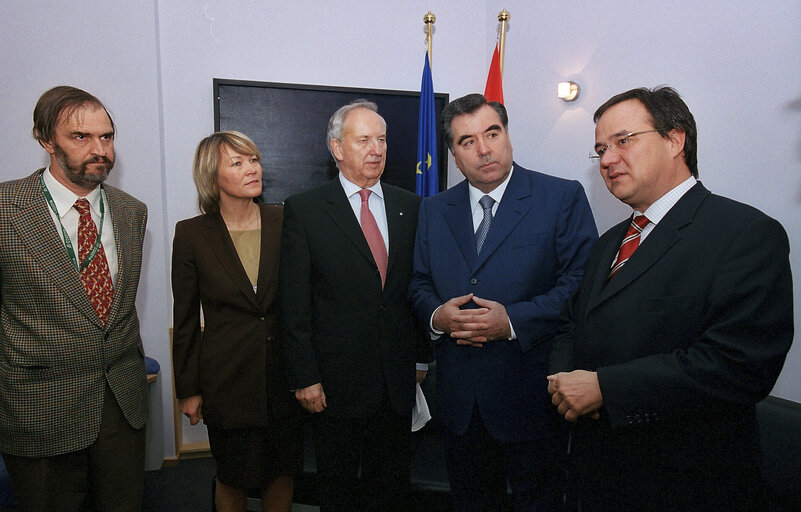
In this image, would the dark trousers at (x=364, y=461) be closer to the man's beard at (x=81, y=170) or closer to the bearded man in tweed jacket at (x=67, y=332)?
the bearded man in tweed jacket at (x=67, y=332)

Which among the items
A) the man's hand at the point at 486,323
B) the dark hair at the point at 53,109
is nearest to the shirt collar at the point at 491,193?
the man's hand at the point at 486,323

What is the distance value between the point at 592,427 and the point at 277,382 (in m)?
1.20

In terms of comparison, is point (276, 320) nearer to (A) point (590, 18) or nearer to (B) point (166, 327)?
(B) point (166, 327)

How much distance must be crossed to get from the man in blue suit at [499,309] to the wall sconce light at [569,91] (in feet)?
5.16

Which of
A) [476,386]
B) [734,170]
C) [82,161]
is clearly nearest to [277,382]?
[476,386]

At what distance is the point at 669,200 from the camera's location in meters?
1.30

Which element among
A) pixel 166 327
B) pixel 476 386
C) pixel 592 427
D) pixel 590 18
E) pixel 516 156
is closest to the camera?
pixel 592 427

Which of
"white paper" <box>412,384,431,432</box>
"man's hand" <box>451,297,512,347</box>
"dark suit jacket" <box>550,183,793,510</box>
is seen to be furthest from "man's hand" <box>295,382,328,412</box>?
"dark suit jacket" <box>550,183,793,510</box>

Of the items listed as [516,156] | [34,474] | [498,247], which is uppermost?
[516,156]

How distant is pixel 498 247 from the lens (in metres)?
1.66

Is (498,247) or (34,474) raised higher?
(498,247)

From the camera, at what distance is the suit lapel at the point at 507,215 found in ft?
5.46

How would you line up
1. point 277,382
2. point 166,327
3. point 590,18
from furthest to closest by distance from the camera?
point 166,327 < point 590,18 < point 277,382

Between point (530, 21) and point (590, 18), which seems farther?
point (530, 21)
